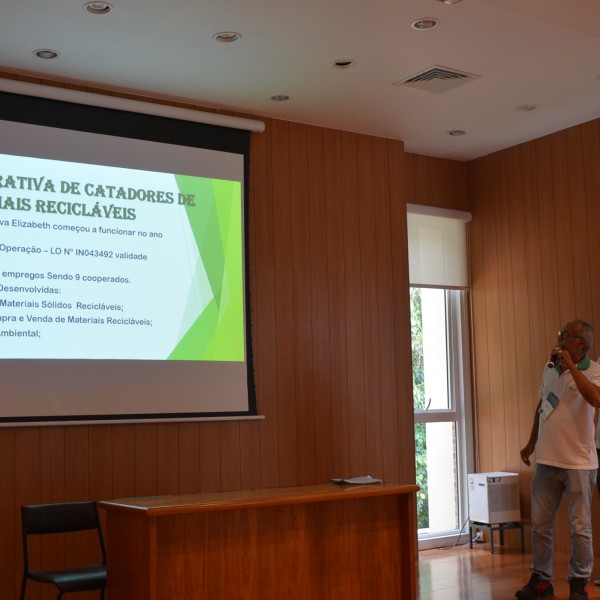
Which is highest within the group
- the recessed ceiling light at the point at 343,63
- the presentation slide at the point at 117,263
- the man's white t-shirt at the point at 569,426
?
the recessed ceiling light at the point at 343,63

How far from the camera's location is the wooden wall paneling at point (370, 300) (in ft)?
20.5

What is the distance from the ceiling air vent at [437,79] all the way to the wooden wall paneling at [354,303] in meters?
0.95

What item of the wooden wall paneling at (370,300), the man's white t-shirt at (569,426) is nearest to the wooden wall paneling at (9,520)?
the wooden wall paneling at (370,300)

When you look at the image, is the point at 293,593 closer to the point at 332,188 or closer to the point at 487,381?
the point at 332,188

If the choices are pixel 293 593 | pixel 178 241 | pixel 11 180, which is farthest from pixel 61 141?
pixel 293 593

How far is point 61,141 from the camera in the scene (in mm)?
5184

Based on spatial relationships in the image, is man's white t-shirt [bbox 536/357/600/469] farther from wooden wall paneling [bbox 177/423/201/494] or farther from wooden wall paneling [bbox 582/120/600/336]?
wooden wall paneling [bbox 177/423/201/494]

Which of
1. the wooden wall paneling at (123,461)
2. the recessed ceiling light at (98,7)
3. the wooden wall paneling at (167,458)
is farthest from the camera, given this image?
the wooden wall paneling at (167,458)

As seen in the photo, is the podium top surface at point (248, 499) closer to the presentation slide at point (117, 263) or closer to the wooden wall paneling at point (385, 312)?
the presentation slide at point (117, 263)

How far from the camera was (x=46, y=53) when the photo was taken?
4.83m

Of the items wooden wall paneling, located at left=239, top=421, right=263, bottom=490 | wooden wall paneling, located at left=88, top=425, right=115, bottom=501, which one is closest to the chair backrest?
wooden wall paneling, located at left=88, top=425, right=115, bottom=501

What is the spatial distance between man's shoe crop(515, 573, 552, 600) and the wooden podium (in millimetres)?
886

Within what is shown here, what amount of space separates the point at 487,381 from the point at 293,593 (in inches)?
139

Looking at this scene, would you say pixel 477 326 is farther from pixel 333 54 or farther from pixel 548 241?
pixel 333 54
